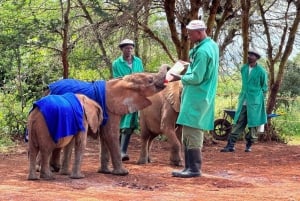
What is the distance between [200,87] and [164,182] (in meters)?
1.24

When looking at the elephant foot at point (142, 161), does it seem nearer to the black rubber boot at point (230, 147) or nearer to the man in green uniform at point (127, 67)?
the man in green uniform at point (127, 67)

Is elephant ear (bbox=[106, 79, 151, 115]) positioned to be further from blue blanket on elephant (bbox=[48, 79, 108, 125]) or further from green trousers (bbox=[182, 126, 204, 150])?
green trousers (bbox=[182, 126, 204, 150])

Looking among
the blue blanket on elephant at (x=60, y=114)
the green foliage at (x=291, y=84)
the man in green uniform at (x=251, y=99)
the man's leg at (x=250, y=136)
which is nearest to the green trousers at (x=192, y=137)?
the blue blanket on elephant at (x=60, y=114)

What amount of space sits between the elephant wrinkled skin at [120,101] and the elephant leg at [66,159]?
492 millimetres

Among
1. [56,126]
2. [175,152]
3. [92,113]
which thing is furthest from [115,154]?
[175,152]

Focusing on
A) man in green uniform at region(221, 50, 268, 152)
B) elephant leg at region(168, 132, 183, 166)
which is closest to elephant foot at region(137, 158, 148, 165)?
elephant leg at region(168, 132, 183, 166)

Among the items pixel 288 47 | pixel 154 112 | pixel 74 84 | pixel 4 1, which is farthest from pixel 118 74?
pixel 288 47

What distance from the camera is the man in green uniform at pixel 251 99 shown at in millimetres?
12117

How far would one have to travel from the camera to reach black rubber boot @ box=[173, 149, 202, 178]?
27.2ft

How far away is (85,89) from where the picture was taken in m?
8.55

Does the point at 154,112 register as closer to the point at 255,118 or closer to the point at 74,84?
the point at 74,84

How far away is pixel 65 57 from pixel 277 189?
6.48 m

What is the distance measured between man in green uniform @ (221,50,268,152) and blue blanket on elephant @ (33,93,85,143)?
501 cm

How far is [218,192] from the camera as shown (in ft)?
23.5
